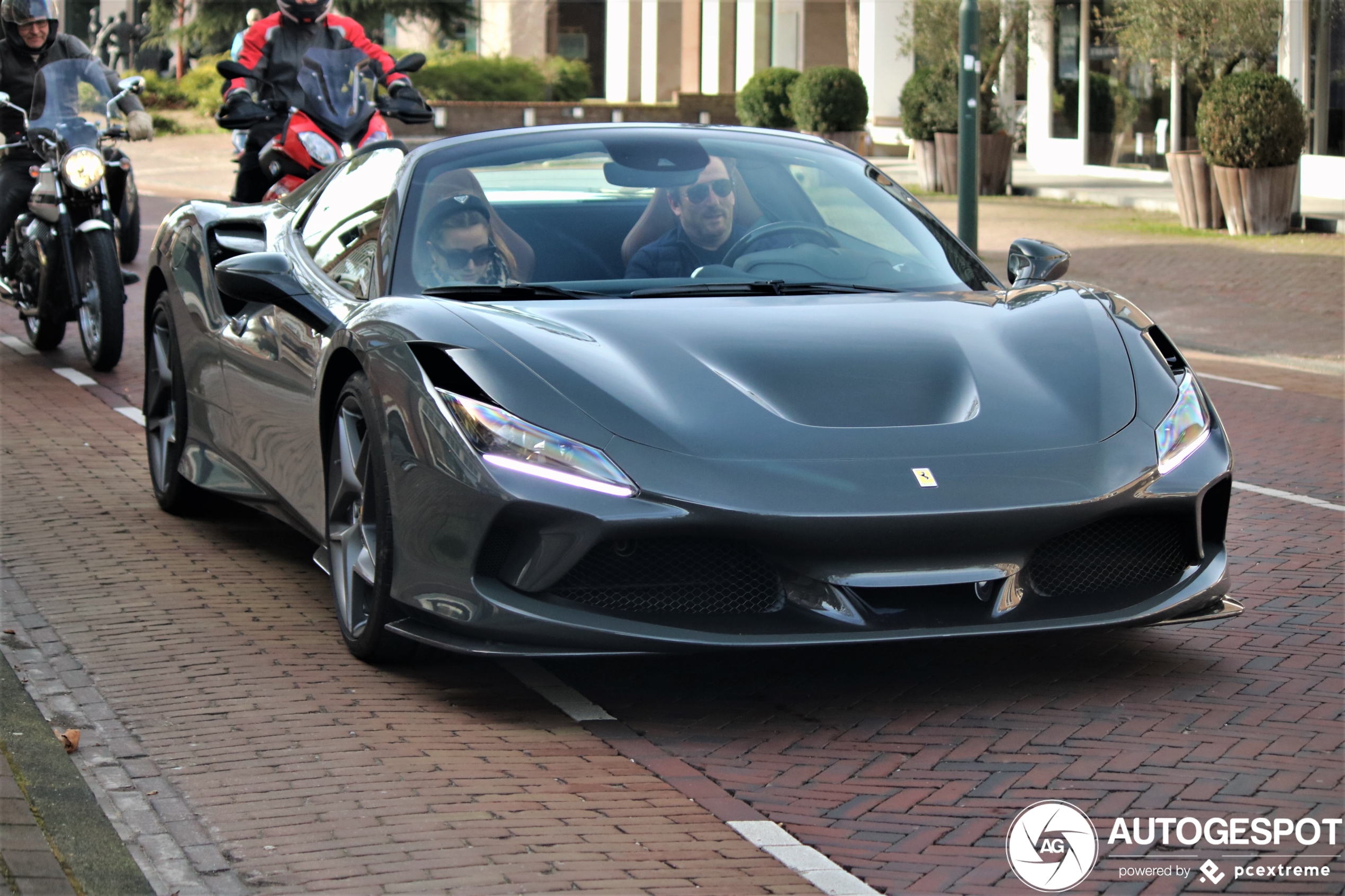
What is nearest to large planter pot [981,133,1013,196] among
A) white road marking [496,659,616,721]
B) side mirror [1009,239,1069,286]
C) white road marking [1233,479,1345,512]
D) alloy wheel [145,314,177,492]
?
white road marking [1233,479,1345,512]

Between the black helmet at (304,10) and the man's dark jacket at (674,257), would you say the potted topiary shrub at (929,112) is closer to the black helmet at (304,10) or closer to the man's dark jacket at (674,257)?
the black helmet at (304,10)

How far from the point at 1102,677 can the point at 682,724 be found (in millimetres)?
1100

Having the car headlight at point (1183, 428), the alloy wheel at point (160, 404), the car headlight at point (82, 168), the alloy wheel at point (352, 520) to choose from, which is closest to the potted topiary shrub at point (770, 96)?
the car headlight at point (82, 168)

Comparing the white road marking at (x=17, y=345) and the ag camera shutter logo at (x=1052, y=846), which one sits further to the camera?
the white road marking at (x=17, y=345)

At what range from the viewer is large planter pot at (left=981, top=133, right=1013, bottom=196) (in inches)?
980

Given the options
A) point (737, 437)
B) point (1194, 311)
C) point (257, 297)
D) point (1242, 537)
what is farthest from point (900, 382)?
point (1194, 311)

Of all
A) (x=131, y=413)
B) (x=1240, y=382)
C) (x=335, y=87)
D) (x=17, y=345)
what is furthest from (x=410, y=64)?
(x=1240, y=382)

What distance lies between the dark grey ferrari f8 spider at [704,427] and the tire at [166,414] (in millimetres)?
1189

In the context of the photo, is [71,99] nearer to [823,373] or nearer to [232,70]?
[232,70]

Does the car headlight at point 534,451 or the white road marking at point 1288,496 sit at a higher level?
the car headlight at point 534,451

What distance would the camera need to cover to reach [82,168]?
10.2m

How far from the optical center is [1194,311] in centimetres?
1406

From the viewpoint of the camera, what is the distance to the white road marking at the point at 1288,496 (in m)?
7.02

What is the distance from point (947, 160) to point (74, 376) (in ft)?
56.6
